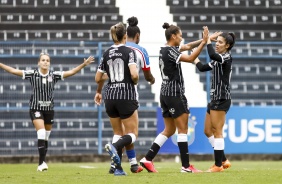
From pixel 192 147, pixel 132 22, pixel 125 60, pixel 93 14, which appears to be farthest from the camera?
pixel 93 14

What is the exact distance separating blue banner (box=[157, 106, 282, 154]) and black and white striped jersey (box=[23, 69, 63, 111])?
508 centimetres

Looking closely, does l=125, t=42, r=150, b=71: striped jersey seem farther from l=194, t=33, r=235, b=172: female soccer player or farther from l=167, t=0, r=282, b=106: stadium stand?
l=167, t=0, r=282, b=106: stadium stand

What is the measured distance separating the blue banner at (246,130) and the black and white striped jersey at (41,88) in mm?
5083

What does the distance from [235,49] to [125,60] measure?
904 cm

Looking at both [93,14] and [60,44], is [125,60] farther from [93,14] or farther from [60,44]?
[93,14]

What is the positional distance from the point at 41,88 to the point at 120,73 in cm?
338

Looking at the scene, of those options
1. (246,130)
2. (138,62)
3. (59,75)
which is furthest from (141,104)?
(138,62)

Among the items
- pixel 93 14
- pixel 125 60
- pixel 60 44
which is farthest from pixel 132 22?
pixel 93 14

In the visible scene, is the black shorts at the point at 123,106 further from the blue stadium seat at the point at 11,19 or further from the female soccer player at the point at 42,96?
the blue stadium seat at the point at 11,19

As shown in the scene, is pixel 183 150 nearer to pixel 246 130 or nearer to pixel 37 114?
pixel 37 114

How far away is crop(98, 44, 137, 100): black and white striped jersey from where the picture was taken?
1146cm

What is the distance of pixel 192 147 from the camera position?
19281mm

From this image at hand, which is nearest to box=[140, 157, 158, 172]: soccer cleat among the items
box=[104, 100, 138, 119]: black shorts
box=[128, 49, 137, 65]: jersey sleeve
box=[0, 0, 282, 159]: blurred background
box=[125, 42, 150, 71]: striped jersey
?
box=[104, 100, 138, 119]: black shorts

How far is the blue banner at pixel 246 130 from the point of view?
19.3m
